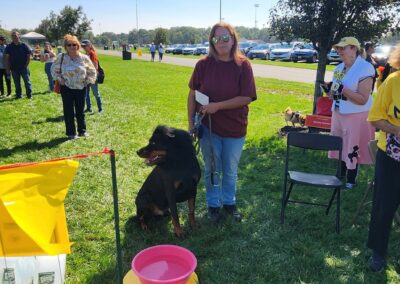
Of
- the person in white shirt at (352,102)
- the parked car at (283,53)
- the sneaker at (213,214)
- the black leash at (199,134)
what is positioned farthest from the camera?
the parked car at (283,53)

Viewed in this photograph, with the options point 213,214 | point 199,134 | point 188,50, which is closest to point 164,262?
point 213,214

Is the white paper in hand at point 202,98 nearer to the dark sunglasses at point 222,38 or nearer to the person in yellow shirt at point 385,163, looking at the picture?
the dark sunglasses at point 222,38

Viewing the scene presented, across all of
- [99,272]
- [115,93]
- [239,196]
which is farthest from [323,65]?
[115,93]

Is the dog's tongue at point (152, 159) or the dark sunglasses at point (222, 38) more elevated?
the dark sunglasses at point (222, 38)

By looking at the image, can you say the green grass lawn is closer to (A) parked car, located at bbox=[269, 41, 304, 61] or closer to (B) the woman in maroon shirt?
(B) the woman in maroon shirt

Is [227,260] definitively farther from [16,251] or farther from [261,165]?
[261,165]

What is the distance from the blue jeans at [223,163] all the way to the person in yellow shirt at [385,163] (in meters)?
1.36

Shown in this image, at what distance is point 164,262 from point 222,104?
1529 millimetres

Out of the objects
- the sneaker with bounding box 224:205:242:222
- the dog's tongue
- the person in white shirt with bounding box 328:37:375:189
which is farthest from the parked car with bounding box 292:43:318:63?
the dog's tongue

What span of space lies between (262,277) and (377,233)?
3.50 ft

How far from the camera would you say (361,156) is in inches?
197

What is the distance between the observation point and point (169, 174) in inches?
141

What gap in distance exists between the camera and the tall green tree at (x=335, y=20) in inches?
248

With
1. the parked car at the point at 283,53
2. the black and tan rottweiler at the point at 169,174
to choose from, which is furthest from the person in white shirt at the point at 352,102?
the parked car at the point at 283,53
